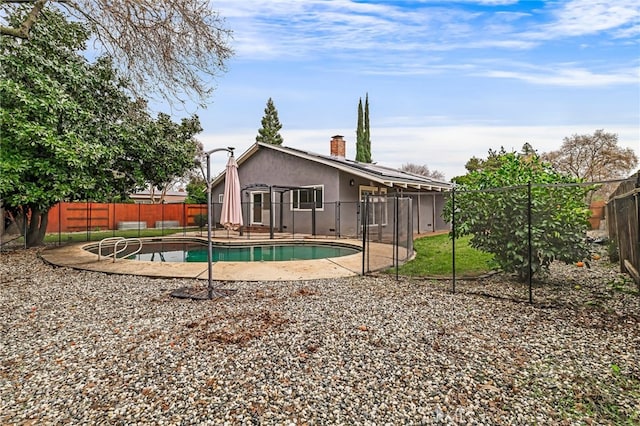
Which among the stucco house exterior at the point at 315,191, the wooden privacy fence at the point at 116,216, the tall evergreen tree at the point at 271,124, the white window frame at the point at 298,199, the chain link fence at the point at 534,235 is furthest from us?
the tall evergreen tree at the point at 271,124

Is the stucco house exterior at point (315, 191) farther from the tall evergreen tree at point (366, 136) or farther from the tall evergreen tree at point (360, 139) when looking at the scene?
the tall evergreen tree at point (366, 136)

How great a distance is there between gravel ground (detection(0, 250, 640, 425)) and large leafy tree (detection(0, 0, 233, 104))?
4.74 metres

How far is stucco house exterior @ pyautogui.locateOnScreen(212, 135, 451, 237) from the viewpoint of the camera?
45.3 ft

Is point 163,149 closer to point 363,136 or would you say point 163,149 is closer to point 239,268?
point 239,268

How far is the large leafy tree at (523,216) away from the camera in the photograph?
17.0ft

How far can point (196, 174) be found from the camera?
3250cm

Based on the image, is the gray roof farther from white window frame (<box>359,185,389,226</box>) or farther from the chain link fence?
the chain link fence

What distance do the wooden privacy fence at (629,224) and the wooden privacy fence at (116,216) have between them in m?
15.6

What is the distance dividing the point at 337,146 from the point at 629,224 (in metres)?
15.2

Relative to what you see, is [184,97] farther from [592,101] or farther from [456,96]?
[592,101]

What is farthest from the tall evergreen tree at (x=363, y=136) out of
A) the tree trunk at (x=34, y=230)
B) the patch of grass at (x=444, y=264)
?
the tree trunk at (x=34, y=230)

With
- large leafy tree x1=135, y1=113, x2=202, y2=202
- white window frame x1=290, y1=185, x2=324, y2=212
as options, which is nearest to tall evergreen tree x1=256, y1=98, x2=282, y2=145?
white window frame x1=290, y1=185, x2=324, y2=212

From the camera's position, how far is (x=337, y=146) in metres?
19.5

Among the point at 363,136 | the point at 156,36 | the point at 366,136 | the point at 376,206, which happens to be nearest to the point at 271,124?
the point at 363,136
